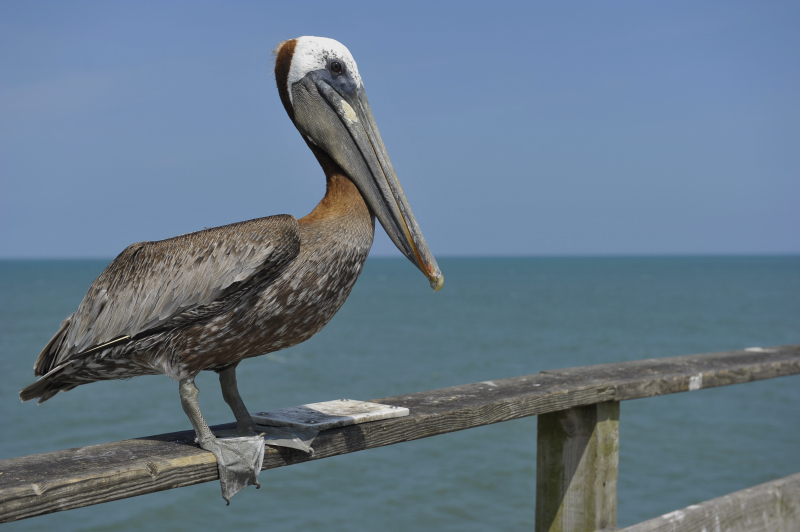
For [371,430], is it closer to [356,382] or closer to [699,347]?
[356,382]

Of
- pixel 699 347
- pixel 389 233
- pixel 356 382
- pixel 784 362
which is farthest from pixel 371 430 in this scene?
pixel 699 347

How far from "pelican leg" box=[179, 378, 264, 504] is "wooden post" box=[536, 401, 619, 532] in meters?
1.20

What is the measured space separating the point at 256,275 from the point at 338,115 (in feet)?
2.13

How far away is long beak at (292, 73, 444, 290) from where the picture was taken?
2398 mm

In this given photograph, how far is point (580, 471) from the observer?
2764 millimetres

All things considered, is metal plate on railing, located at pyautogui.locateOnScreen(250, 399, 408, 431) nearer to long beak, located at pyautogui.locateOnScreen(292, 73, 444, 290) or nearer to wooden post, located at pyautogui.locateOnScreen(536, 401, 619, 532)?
long beak, located at pyautogui.locateOnScreen(292, 73, 444, 290)

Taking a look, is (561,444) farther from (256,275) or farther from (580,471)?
(256,275)

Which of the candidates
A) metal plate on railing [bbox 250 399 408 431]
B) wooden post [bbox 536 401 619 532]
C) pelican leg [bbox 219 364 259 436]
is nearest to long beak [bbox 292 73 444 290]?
metal plate on railing [bbox 250 399 408 431]

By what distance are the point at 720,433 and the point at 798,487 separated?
1095cm

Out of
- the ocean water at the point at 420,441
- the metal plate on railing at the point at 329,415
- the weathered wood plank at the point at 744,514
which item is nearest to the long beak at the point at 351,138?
the metal plate on railing at the point at 329,415

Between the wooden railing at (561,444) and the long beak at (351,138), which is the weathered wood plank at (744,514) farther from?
the long beak at (351,138)

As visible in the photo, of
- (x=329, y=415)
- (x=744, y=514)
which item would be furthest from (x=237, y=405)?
(x=744, y=514)

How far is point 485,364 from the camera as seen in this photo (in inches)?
894

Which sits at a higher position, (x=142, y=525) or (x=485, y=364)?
(x=485, y=364)
